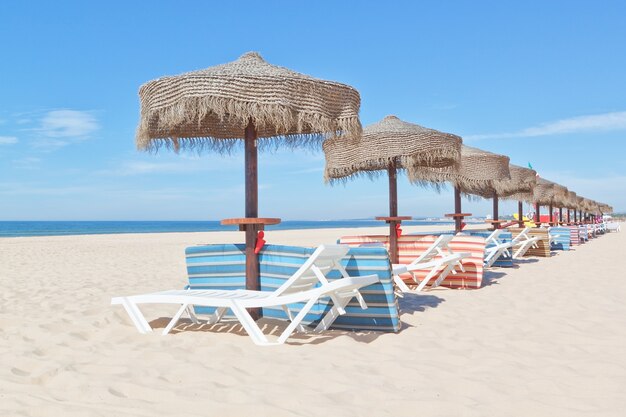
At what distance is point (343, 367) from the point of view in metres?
3.18

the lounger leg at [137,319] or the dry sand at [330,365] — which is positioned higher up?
the lounger leg at [137,319]

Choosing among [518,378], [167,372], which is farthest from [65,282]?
[518,378]

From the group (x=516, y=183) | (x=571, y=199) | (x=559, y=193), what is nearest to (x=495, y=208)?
(x=516, y=183)

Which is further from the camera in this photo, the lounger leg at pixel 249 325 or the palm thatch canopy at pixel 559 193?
the palm thatch canopy at pixel 559 193

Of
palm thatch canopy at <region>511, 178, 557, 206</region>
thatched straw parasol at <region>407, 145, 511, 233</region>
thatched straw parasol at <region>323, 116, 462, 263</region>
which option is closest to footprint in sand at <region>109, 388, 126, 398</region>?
thatched straw parasol at <region>323, 116, 462, 263</region>

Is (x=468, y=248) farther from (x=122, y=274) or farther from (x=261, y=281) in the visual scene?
(x=122, y=274)

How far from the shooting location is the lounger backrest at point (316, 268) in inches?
147

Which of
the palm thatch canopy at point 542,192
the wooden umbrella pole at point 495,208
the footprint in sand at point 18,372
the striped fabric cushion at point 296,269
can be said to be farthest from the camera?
the palm thatch canopy at point 542,192

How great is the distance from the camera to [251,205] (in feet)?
14.5

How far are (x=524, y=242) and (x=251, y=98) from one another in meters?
9.12

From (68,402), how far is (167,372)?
23.6 inches

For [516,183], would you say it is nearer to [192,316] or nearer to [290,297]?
[192,316]

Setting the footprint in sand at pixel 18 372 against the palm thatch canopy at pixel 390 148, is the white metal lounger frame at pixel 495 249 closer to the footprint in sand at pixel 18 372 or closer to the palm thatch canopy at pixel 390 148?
the palm thatch canopy at pixel 390 148

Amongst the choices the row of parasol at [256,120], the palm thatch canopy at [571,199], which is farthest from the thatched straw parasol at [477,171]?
the palm thatch canopy at [571,199]
